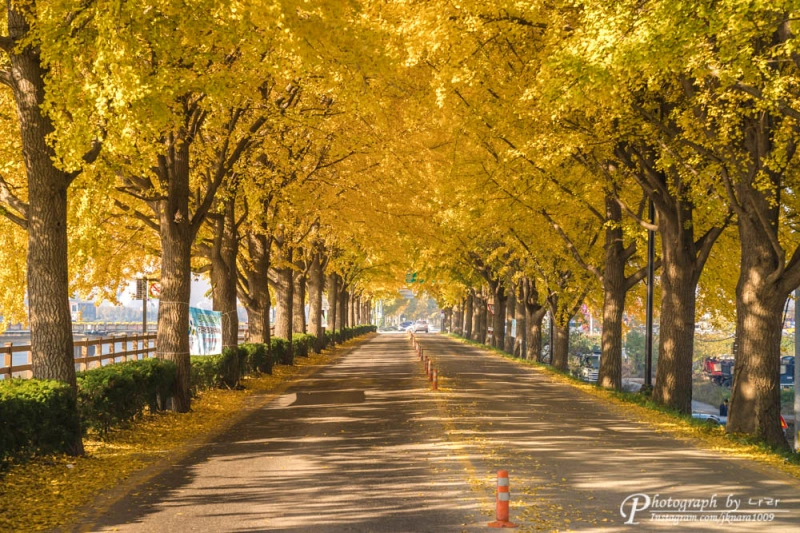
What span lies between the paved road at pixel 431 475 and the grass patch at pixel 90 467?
0.60m

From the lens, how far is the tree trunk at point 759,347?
1709 centimetres

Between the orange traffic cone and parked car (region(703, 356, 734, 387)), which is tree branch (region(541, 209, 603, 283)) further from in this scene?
parked car (region(703, 356, 734, 387))

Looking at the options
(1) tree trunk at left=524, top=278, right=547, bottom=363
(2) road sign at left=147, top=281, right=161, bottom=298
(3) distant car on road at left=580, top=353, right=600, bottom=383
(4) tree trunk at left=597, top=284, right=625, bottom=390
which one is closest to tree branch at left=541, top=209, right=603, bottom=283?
(4) tree trunk at left=597, top=284, right=625, bottom=390

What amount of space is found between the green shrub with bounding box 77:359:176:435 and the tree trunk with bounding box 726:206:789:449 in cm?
1098

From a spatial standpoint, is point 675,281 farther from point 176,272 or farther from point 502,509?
point 502,509

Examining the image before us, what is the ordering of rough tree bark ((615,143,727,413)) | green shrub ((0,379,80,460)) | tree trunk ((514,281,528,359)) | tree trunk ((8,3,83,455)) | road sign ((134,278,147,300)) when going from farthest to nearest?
tree trunk ((514,281,528,359)) → road sign ((134,278,147,300)) → rough tree bark ((615,143,727,413)) → tree trunk ((8,3,83,455)) → green shrub ((0,379,80,460))

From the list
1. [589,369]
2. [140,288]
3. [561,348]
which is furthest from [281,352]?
[589,369]

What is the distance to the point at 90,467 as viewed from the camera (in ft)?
41.4

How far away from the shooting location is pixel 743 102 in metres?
17.3

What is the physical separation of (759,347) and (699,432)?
6.57ft

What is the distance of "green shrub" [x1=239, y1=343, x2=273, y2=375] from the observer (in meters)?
28.4

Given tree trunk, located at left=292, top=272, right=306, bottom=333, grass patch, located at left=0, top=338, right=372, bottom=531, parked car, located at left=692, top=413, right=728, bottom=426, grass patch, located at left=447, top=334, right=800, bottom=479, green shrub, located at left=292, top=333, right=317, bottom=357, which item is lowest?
parked car, located at left=692, top=413, right=728, bottom=426

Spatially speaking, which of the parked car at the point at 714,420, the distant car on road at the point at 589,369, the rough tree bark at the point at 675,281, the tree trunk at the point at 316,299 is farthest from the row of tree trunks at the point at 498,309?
the rough tree bark at the point at 675,281

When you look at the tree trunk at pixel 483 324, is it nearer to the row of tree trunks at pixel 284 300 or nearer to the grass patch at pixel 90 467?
the row of tree trunks at pixel 284 300
